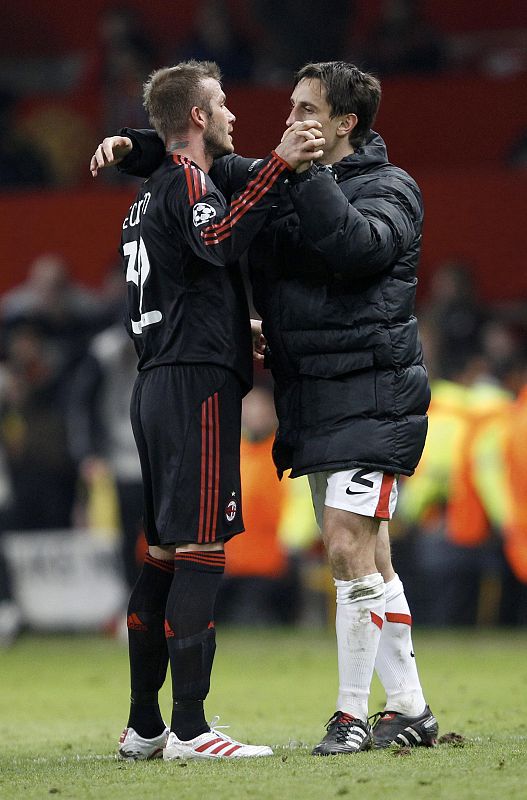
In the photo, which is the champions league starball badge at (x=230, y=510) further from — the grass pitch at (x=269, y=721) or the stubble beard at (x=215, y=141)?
the stubble beard at (x=215, y=141)

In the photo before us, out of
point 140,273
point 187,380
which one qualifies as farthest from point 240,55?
point 187,380

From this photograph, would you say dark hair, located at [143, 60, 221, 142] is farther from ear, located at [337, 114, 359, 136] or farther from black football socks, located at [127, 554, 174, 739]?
black football socks, located at [127, 554, 174, 739]

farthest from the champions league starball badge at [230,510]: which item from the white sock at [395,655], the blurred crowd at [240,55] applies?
the blurred crowd at [240,55]

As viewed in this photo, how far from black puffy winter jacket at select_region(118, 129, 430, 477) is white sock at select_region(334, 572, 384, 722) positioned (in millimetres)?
390

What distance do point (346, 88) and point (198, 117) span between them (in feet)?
1.64

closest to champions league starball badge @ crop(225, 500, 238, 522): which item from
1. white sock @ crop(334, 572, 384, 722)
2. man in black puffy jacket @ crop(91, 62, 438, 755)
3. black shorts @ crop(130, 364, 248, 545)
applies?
black shorts @ crop(130, 364, 248, 545)

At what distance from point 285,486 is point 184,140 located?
19.6ft

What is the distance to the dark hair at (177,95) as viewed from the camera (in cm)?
488

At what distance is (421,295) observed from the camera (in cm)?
1208

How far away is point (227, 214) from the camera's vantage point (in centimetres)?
464

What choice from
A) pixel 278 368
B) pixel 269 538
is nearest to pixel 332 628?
pixel 269 538

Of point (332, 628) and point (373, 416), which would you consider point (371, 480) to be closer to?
point (373, 416)

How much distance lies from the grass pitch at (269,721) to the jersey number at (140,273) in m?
1.41

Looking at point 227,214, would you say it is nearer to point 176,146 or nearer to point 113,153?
point 176,146
